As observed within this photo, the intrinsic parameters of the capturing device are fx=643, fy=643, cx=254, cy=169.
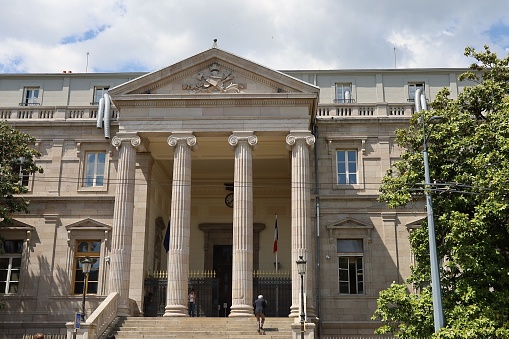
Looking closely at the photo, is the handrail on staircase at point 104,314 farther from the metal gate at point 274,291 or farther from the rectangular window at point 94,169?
the rectangular window at point 94,169

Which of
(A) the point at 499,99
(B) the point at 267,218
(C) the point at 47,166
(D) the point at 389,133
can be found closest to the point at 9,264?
(C) the point at 47,166

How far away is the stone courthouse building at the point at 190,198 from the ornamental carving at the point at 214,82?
5 cm

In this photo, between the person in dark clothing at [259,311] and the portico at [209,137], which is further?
the portico at [209,137]

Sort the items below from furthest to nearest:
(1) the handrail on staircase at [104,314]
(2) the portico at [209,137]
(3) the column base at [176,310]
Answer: (2) the portico at [209,137] → (3) the column base at [176,310] → (1) the handrail on staircase at [104,314]

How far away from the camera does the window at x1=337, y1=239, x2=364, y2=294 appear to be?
3195 cm

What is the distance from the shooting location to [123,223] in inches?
1164

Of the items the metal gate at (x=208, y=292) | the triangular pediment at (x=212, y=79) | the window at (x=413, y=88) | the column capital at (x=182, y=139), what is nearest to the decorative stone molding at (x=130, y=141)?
the column capital at (x=182, y=139)

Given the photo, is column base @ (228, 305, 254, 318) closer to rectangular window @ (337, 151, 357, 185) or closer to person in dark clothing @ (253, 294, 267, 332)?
person in dark clothing @ (253, 294, 267, 332)

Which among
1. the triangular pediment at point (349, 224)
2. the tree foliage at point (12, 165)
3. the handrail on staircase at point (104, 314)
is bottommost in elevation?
the handrail on staircase at point (104, 314)

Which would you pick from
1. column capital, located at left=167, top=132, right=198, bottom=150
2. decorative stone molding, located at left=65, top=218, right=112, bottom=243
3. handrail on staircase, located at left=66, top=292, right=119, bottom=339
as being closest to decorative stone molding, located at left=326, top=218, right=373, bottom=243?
column capital, located at left=167, top=132, right=198, bottom=150

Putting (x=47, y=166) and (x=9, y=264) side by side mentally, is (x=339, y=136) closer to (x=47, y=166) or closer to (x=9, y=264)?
(x=47, y=166)

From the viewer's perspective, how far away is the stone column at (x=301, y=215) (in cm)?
2861

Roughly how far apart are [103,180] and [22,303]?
735cm

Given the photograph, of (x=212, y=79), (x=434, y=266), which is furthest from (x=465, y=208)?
(x=212, y=79)
